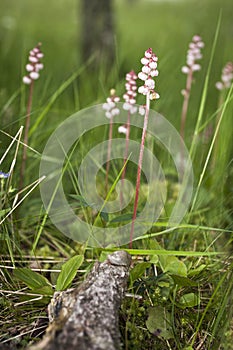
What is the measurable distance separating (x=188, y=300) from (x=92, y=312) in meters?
0.41

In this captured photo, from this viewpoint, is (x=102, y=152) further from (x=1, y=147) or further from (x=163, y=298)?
(x=163, y=298)

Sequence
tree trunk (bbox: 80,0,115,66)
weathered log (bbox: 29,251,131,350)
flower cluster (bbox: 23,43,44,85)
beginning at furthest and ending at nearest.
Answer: tree trunk (bbox: 80,0,115,66) → flower cluster (bbox: 23,43,44,85) → weathered log (bbox: 29,251,131,350)

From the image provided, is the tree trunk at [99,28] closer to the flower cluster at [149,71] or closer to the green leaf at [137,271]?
the flower cluster at [149,71]

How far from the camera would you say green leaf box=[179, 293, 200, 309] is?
1443 millimetres

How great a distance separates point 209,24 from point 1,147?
526 cm

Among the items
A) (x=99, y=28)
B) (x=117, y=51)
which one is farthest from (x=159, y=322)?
(x=99, y=28)

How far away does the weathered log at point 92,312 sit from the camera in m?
1.09

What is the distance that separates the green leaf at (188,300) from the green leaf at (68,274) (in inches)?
13.4

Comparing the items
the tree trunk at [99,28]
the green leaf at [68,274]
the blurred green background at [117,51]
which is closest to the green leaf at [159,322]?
the green leaf at [68,274]

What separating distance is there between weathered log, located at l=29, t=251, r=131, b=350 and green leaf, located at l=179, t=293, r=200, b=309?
0.74ft

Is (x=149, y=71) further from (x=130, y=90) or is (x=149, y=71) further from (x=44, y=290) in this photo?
(x=44, y=290)

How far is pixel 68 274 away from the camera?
1.45 m

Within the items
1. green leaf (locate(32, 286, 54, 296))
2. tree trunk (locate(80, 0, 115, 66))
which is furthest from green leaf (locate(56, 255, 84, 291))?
tree trunk (locate(80, 0, 115, 66))

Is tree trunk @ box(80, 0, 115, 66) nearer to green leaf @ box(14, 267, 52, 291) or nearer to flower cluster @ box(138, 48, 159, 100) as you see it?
flower cluster @ box(138, 48, 159, 100)
